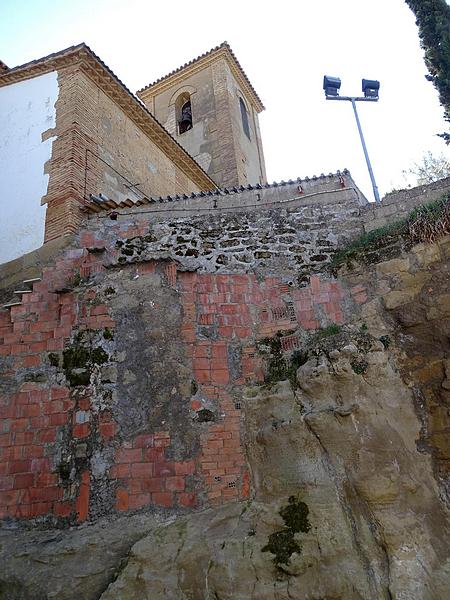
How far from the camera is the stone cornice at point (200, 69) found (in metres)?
18.9

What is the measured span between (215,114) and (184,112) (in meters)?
1.77

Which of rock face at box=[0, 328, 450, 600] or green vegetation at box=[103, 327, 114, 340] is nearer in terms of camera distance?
rock face at box=[0, 328, 450, 600]

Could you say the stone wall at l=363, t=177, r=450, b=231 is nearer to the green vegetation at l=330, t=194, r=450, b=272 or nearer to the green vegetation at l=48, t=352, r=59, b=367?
the green vegetation at l=330, t=194, r=450, b=272

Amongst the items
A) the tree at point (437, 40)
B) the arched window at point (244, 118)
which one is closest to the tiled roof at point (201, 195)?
the tree at point (437, 40)

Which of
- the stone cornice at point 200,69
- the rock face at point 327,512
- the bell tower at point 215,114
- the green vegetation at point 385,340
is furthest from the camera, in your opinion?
the stone cornice at point 200,69

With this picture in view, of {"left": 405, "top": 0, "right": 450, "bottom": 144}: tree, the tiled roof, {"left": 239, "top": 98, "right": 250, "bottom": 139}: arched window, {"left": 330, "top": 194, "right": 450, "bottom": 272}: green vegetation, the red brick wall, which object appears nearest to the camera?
the red brick wall

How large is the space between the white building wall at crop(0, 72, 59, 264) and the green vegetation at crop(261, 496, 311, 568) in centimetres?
575

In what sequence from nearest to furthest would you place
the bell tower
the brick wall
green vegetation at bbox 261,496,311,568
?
green vegetation at bbox 261,496,311,568 < the brick wall < the bell tower

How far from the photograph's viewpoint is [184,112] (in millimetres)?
19297

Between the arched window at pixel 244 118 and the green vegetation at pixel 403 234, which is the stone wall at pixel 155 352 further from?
the arched window at pixel 244 118

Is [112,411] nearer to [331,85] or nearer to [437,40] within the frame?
[331,85]

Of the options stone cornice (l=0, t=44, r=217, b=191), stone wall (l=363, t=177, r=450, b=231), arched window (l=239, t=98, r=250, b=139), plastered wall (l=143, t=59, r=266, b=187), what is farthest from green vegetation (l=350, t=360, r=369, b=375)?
arched window (l=239, t=98, r=250, b=139)

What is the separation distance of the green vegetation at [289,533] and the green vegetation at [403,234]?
3.11 metres

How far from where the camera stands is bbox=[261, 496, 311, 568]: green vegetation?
446 centimetres
